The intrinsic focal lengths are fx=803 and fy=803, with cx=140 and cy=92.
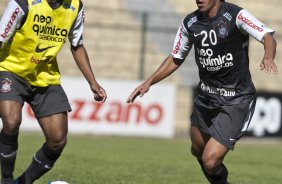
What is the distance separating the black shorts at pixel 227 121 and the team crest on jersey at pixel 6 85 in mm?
1998

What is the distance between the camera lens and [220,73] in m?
8.08

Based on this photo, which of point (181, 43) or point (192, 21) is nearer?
point (192, 21)

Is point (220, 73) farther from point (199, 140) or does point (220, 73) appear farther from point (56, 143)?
point (56, 143)

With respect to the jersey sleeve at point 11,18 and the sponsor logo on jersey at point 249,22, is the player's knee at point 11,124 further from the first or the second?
the sponsor logo on jersey at point 249,22

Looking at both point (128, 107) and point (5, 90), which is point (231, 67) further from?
point (128, 107)

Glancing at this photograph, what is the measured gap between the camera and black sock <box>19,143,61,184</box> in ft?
26.0

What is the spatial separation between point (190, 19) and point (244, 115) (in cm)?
112

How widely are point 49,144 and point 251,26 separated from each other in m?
2.27

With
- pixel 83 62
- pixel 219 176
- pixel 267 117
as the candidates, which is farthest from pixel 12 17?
pixel 267 117

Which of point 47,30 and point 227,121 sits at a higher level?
point 47,30

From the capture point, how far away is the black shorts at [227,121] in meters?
8.07

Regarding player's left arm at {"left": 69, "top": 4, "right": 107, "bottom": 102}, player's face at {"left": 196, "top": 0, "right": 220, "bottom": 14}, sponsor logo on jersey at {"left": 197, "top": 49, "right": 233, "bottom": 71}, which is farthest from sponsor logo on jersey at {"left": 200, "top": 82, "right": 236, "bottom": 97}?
player's left arm at {"left": 69, "top": 4, "right": 107, "bottom": 102}

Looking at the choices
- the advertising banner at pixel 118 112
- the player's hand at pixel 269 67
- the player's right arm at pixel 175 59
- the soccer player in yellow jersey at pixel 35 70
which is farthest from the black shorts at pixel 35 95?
the advertising banner at pixel 118 112

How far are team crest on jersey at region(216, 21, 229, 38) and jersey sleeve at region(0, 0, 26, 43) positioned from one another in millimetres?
1927
